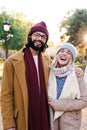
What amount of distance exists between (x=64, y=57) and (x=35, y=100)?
543mm

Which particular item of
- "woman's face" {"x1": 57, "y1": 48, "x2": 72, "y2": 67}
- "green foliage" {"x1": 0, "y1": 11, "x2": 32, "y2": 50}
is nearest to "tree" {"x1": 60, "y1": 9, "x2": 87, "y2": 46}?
"green foliage" {"x1": 0, "y1": 11, "x2": 32, "y2": 50}

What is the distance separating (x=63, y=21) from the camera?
3994 centimetres

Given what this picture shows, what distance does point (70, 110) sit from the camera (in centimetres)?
373

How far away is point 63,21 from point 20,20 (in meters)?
14.2

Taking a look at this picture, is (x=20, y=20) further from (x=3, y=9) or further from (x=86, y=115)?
(x=86, y=115)

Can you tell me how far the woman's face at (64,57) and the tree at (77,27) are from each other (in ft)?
103

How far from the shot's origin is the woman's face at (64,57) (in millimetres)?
3719

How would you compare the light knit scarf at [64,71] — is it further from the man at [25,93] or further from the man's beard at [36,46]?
the man's beard at [36,46]

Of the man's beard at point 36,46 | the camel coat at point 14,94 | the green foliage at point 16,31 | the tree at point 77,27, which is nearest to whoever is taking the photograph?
the camel coat at point 14,94

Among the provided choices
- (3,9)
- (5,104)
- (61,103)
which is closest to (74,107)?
(61,103)

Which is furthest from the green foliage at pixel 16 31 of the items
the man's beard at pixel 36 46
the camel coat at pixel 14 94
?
the camel coat at pixel 14 94

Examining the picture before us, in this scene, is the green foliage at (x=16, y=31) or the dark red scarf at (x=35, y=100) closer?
the dark red scarf at (x=35, y=100)

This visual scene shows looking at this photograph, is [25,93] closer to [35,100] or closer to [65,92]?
[35,100]

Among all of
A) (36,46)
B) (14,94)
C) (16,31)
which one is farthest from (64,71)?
(16,31)
